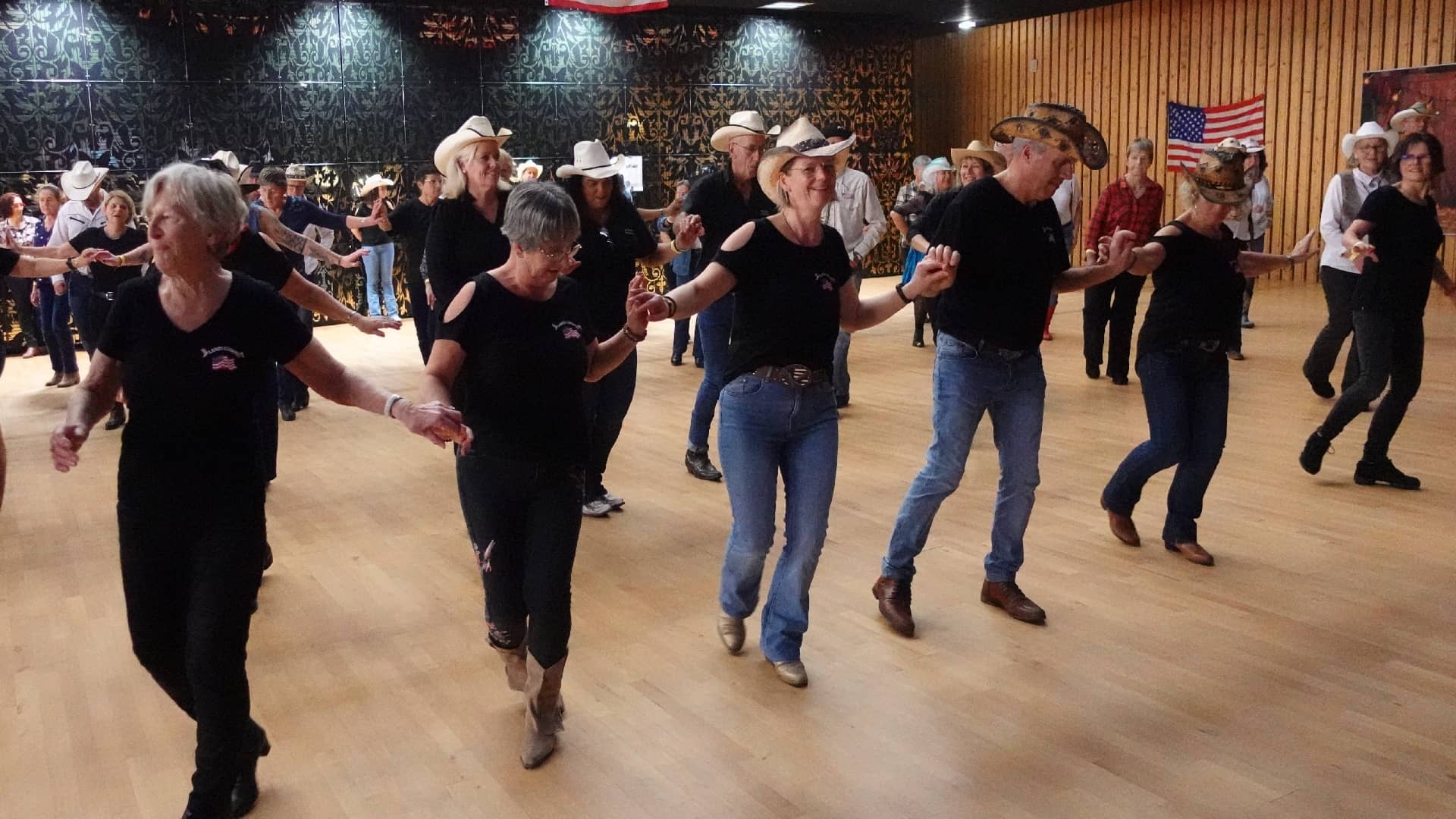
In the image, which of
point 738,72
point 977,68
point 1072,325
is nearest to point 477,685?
point 1072,325

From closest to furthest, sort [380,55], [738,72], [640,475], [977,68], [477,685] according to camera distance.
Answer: [477,685] < [640,475] < [380,55] < [738,72] < [977,68]

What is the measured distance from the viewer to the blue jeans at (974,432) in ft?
12.3

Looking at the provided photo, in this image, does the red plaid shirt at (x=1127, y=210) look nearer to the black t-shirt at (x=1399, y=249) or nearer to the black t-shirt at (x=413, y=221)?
the black t-shirt at (x=1399, y=249)

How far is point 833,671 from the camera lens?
3650mm

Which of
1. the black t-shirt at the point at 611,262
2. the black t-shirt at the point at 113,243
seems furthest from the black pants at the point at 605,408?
the black t-shirt at the point at 113,243

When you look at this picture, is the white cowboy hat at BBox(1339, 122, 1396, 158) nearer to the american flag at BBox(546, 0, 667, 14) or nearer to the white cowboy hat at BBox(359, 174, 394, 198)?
the american flag at BBox(546, 0, 667, 14)

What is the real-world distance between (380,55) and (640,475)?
32.0 feet

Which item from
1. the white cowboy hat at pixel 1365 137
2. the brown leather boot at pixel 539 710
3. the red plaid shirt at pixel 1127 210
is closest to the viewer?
the brown leather boot at pixel 539 710

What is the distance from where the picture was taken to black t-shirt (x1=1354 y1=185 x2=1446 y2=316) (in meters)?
5.26

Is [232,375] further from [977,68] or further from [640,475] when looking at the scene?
[977,68]

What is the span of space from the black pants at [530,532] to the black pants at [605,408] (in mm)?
2112

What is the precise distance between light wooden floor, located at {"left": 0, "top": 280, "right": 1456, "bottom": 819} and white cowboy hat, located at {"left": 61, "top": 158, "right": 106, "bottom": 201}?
3.90 metres

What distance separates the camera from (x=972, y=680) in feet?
11.6

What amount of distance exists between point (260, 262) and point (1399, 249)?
4587mm
